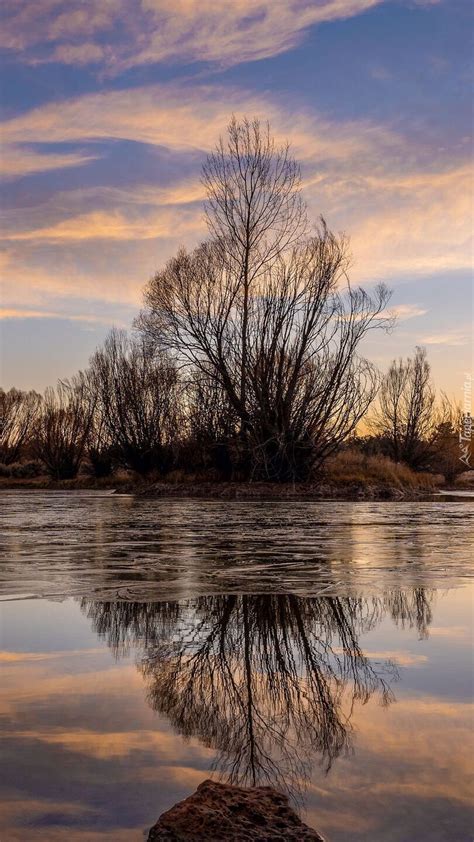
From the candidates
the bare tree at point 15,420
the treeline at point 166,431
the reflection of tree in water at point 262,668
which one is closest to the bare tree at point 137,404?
the treeline at point 166,431

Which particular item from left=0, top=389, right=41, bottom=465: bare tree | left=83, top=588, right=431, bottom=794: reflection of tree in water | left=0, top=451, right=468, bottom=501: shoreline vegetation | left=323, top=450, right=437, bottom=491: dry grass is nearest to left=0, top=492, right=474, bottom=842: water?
left=83, top=588, right=431, bottom=794: reflection of tree in water

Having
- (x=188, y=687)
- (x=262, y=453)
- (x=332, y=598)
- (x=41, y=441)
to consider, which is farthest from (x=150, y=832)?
(x=41, y=441)

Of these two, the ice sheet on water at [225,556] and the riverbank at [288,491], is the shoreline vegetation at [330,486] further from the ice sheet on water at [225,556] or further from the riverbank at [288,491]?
the ice sheet on water at [225,556]

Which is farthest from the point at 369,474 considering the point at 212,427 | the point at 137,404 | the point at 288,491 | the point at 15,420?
the point at 15,420

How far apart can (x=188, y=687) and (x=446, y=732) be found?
39.9 inches

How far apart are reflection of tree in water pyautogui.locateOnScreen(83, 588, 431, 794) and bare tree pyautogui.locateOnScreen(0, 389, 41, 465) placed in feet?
189

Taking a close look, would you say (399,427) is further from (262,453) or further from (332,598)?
(332,598)

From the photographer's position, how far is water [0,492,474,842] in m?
2.01

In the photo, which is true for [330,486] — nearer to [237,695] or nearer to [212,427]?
[212,427]

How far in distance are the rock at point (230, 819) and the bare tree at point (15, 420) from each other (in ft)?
198

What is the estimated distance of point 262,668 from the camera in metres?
3.34

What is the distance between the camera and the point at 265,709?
2.75 meters

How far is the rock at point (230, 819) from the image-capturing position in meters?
1.79

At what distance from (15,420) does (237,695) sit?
63.4 metres
